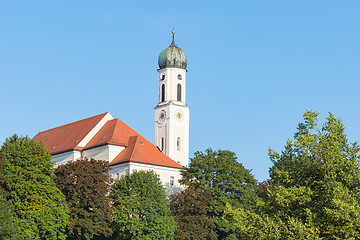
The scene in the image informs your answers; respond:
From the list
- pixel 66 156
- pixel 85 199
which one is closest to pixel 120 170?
pixel 66 156

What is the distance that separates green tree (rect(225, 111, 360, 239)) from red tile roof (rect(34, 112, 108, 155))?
62.8 metres

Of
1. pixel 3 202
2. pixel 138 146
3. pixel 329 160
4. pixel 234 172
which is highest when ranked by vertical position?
pixel 138 146

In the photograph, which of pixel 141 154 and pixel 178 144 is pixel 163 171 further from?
pixel 178 144

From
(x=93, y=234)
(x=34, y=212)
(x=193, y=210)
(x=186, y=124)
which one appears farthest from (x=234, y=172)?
(x=186, y=124)

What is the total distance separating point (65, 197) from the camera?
68812 millimetres

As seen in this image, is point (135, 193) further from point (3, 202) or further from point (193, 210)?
point (3, 202)

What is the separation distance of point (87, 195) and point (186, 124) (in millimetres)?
47121

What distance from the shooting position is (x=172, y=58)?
115188 mm

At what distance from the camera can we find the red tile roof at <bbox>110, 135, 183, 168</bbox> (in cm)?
8988

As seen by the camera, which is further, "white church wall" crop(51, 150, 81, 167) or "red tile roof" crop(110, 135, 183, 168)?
"white church wall" crop(51, 150, 81, 167)

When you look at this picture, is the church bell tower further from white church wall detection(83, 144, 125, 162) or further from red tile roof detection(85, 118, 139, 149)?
white church wall detection(83, 144, 125, 162)

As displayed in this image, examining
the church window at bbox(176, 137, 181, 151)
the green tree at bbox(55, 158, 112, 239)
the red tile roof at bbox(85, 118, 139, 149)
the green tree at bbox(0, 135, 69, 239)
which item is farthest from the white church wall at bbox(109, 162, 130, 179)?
the church window at bbox(176, 137, 181, 151)

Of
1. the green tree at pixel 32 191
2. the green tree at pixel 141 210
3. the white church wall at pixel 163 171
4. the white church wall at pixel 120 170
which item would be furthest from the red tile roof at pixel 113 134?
the green tree at pixel 32 191

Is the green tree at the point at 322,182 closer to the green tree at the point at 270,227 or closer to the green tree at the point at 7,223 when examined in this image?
the green tree at the point at 270,227
